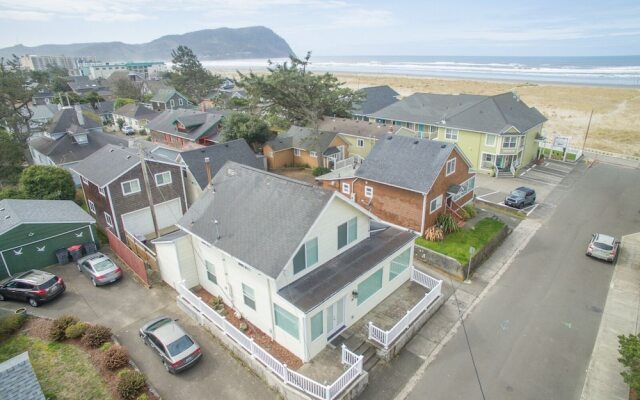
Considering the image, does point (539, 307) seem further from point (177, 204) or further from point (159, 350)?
point (177, 204)

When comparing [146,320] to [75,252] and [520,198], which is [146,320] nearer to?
[75,252]

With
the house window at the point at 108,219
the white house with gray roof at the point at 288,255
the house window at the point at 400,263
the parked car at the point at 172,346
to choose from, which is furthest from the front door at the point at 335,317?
the house window at the point at 108,219

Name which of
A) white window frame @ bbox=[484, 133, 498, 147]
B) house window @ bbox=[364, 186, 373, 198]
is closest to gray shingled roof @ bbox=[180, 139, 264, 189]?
house window @ bbox=[364, 186, 373, 198]

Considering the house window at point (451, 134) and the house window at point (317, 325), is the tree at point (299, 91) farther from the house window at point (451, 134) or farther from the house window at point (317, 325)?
the house window at point (317, 325)

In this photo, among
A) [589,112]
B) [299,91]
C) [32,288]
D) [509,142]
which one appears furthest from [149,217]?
[589,112]

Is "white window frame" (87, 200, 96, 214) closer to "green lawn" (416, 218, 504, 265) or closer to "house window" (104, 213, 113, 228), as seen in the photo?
"house window" (104, 213, 113, 228)
